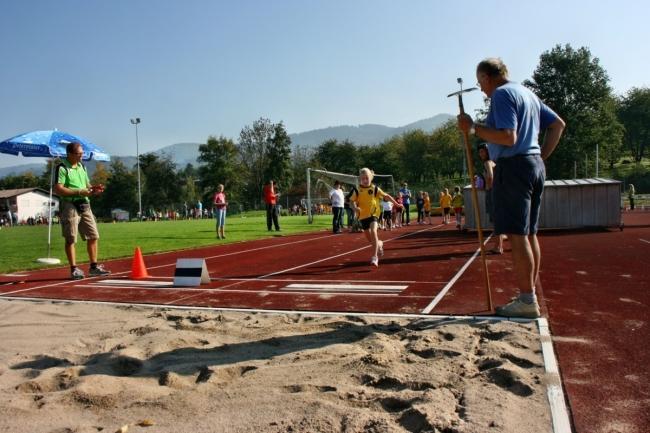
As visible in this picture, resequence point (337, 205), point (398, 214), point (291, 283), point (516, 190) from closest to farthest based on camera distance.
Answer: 1. point (516, 190)
2. point (291, 283)
3. point (337, 205)
4. point (398, 214)

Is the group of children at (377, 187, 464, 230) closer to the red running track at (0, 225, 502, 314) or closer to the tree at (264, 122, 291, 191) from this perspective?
the red running track at (0, 225, 502, 314)

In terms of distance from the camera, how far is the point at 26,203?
240 feet

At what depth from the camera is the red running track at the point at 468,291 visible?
290 centimetres

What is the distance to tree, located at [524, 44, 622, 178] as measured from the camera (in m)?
54.5

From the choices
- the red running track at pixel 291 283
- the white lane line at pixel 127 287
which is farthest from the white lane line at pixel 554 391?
the white lane line at pixel 127 287

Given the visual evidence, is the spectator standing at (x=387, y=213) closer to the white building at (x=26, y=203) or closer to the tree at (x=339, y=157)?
the white building at (x=26, y=203)

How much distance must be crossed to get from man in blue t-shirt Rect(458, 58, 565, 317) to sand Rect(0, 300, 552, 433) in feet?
1.74

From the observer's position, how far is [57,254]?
486 inches

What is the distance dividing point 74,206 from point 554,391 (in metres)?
7.64

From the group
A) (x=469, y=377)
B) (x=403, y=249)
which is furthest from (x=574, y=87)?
(x=469, y=377)

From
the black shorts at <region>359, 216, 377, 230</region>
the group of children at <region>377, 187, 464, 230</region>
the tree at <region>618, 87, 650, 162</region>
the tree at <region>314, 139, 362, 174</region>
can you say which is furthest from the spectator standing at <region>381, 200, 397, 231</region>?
the tree at <region>618, 87, 650, 162</region>

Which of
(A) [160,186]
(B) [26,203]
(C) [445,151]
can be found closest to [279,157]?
(A) [160,186]

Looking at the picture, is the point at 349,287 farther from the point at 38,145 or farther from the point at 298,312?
the point at 38,145

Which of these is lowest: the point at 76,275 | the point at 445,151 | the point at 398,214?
the point at 76,275
